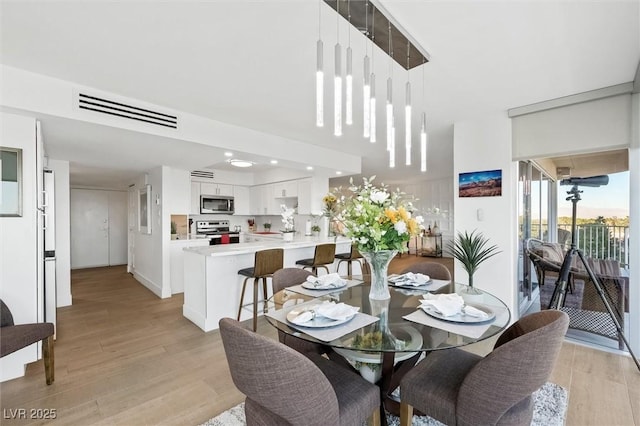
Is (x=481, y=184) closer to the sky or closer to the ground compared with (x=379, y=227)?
closer to the sky

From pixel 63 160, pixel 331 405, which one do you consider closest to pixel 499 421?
pixel 331 405

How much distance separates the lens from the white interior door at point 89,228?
22.5 ft

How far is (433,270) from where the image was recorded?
2.57 meters

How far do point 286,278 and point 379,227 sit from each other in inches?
37.9

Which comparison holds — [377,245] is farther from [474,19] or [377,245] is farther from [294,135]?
[294,135]

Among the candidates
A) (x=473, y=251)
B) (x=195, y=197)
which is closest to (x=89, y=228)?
(x=195, y=197)

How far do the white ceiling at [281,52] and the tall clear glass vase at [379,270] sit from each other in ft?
4.53

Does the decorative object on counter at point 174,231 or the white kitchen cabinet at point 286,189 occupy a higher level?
the white kitchen cabinet at point 286,189

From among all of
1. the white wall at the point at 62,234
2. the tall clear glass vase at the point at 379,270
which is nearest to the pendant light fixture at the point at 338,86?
the tall clear glass vase at the point at 379,270

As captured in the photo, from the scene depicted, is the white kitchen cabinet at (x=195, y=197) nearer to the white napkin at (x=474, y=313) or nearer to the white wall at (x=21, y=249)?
the white wall at (x=21, y=249)

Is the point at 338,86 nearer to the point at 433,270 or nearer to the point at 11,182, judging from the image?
the point at 433,270

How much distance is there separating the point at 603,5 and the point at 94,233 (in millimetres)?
9082

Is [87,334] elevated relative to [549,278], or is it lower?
lower

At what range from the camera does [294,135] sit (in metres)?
3.91
